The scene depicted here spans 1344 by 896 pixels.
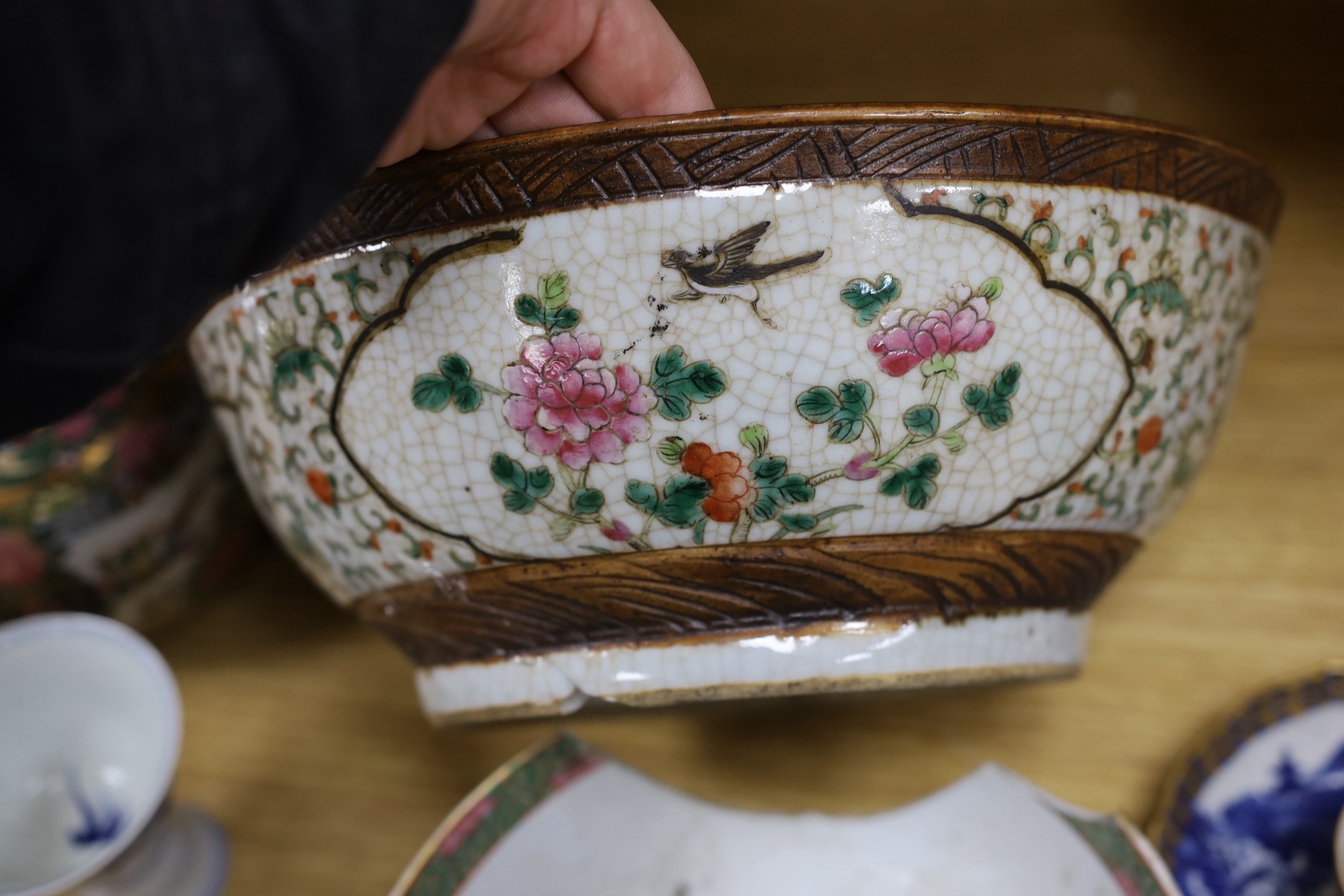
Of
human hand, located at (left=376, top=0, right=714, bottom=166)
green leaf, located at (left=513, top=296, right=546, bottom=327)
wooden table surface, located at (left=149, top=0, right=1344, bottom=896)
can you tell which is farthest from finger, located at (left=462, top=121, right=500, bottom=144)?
wooden table surface, located at (left=149, top=0, right=1344, bottom=896)

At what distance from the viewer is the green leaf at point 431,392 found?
1.31ft

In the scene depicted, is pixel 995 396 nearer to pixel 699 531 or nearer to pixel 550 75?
pixel 699 531

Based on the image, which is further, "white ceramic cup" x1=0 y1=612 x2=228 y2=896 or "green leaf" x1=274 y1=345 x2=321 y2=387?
"white ceramic cup" x1=0 y1=612 x2=228 y2=896

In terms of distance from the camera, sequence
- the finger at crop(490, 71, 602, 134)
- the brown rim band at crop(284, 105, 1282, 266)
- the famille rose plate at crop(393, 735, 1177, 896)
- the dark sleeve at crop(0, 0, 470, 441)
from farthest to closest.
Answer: the famille rose plate at crop(393, 735, 1177, 896) → the finger at crop(490, 71, 602, 134) → the brown rim band at crop(284, 105, 1282, 266) → the dark sleeve at crop(0, 0, 470, 441)

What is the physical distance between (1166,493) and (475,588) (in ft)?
1.02

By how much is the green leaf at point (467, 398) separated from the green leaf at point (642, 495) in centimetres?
6

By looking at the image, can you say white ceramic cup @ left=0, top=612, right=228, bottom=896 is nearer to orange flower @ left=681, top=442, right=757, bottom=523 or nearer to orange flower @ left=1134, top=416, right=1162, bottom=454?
orange flower @ left=681, top=442, right=757, bottom=523

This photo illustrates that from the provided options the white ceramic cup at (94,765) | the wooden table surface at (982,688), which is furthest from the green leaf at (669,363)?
the white ceramic cup at (94,765)

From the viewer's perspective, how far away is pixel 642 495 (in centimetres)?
40

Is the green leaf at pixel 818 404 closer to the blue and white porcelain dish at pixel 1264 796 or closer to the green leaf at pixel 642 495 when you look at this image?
the green leaf at pixel 642 495

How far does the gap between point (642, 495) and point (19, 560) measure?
1.43ft

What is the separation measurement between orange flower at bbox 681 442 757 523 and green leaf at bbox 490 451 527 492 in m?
0.06

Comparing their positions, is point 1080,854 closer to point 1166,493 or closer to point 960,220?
point 1166,493

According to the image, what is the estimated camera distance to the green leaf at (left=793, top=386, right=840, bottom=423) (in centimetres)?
38
